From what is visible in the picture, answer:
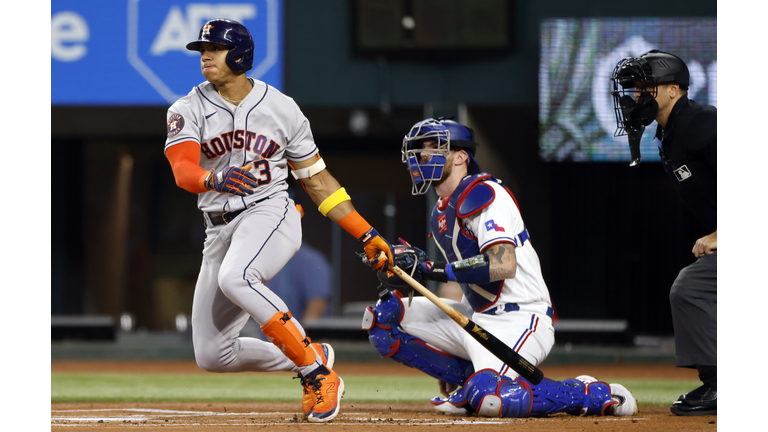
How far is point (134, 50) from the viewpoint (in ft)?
35.0

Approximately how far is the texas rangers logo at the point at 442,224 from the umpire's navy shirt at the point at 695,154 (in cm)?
118

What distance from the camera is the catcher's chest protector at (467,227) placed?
4117 mm

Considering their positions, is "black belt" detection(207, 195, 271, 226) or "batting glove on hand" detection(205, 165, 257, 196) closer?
"batting glove on hand" detection(205, 165, 257, 196)

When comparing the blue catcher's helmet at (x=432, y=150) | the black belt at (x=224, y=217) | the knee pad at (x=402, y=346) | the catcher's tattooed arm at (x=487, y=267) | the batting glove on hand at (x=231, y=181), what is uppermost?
the blue catcher's helmet at (x=432, y=150)

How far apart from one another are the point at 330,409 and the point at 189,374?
15.7 feet

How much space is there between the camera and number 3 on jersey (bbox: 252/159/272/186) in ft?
13.3

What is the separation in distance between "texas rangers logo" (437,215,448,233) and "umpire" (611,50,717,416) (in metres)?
1.07

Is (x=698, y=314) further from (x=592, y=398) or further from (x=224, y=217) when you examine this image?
(x=224, y=217)

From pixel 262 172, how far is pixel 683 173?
212 cm

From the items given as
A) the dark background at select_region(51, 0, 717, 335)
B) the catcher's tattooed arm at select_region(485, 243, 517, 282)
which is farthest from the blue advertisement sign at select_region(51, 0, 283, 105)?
the catcher's tattooed arm at select_region(485, 243, 517, 282)

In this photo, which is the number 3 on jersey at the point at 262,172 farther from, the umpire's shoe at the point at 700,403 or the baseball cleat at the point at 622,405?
the umpire's shoe at the point at 700,403

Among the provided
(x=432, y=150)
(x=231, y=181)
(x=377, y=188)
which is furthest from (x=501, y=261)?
(x=377, y=188)

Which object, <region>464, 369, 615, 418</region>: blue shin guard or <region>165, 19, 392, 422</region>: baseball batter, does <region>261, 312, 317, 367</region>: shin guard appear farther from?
<region>464, 369, 615, 418</region>: blue shin guard

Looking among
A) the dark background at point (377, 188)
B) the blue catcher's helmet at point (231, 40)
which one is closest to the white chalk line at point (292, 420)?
the blue catcher's helmet at point (231, 40)
